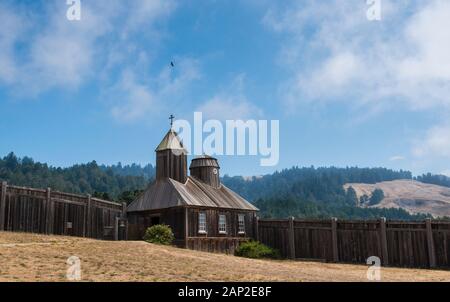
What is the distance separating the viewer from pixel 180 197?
30.2 meters

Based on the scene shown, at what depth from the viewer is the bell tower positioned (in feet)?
109

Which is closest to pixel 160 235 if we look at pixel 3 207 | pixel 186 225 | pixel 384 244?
pixel 186 225

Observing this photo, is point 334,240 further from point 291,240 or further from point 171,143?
point 171,143

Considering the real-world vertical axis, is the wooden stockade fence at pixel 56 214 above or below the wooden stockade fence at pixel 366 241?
above

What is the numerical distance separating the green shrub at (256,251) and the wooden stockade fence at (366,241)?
95 cm

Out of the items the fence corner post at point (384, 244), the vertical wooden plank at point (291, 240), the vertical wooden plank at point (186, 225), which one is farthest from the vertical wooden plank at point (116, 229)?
the fence corner post at point (384, 244)

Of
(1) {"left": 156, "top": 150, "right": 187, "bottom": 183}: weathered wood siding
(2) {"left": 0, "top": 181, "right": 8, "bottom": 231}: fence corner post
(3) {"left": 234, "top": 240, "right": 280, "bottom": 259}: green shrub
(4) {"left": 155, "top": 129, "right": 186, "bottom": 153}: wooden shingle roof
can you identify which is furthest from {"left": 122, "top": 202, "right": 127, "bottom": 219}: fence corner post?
(2) {"left": 0, "top": 181, "right": 8, "bottom": 231}: fence corner post

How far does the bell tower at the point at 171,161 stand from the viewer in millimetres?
33375

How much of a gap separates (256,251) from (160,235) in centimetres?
665

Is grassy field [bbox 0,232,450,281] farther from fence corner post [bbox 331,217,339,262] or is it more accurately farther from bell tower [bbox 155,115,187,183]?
bell tower [bbox 155,115,187,183]

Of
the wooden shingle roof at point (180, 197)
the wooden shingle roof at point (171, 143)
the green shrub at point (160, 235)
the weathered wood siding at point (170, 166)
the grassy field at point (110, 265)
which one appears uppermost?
the wooden shingle roof at point (171, 143)

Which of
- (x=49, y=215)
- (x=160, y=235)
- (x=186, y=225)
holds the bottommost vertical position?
(x=160, y=235)

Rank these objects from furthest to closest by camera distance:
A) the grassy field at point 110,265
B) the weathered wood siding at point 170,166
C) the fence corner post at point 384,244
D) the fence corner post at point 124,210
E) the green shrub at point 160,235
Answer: the weathered wood siding at point 170,166
the fence corner post at point 124,210
the green shrub at point 160,235
the fence corner post at point 384,244
the grassy field at point 110,265

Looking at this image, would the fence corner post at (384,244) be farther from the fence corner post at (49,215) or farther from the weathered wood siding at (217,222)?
the fence corner post at (49,215)
